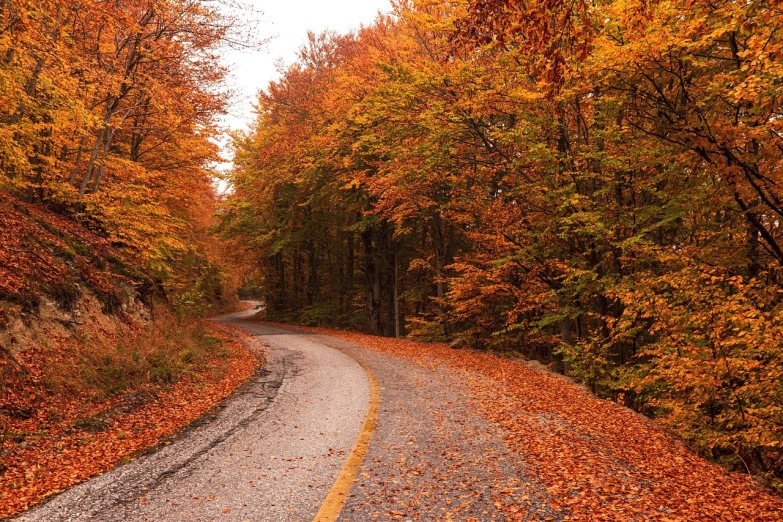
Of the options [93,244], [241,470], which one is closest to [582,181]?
[241,470]

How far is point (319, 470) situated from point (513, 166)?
1011 cm

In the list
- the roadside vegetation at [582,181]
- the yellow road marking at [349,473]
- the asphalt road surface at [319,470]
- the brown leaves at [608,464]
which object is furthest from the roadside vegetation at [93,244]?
the roadside vegetation at [582,181]

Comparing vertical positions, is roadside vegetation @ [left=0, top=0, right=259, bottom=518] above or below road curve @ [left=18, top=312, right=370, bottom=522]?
above

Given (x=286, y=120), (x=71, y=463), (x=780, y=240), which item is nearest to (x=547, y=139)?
(x=780, y=240)

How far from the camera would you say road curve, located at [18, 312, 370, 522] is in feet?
13.4

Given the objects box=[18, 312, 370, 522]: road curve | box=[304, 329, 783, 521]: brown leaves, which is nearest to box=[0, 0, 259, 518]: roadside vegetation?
box=[18, 312, 370, 522]: road curve

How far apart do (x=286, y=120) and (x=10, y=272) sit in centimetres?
1910

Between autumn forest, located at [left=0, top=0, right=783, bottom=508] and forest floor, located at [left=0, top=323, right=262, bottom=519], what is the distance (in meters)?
1.29

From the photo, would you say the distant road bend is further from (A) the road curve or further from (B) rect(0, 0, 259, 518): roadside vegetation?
(B) rect(0, 0, 259, 518): roadside vegetation

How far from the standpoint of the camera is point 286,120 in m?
25.2

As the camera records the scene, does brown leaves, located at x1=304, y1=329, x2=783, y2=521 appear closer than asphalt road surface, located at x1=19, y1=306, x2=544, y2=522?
No

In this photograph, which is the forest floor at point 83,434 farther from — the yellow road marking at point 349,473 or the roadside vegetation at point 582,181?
the roadside vegetation at point 582,181

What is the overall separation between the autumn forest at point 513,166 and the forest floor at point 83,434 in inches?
50.9

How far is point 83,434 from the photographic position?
6.23 m
